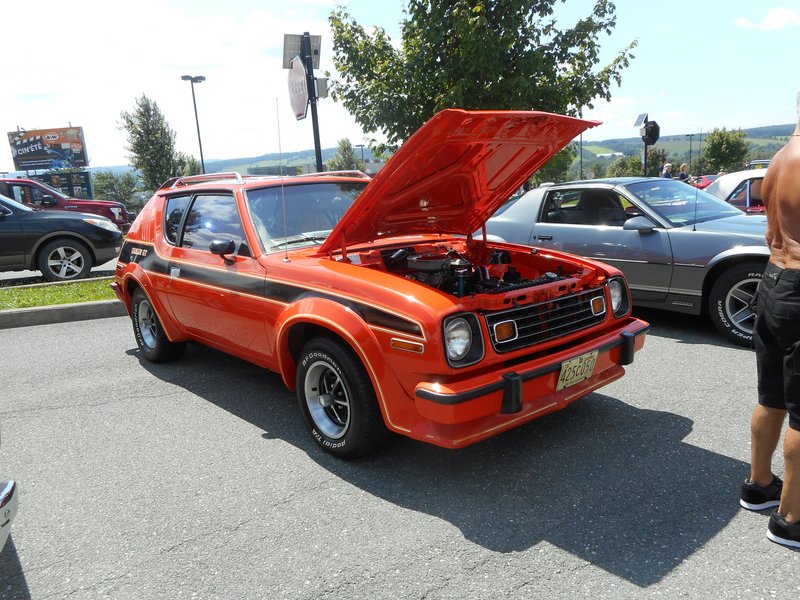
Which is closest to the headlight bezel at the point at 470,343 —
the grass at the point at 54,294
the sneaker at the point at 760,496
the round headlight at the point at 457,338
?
the round headlight at the point at 457,338

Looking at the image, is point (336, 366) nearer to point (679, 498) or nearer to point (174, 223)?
point (679, 498)

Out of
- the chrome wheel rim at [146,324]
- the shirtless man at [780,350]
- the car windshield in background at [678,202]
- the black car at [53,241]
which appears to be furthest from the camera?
the black car at [53,241]

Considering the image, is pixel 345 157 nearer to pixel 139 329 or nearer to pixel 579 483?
pixel 139 329

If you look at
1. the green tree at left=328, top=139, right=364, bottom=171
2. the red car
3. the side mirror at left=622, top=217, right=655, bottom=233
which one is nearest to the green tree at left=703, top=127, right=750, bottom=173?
the green tree at left=328, top=139, right=364, bottom=171

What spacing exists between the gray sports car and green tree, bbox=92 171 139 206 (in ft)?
210

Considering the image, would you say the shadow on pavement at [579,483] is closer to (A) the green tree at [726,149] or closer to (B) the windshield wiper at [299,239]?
(B) the windshield wiper at [299,239]

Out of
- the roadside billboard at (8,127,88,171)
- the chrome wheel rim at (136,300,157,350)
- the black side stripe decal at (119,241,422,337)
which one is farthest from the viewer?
the roadside billboard at (8,127,88,171)

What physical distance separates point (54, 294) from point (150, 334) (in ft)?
12.3

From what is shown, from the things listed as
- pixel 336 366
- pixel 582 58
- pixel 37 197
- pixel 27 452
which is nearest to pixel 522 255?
pixel 336 366

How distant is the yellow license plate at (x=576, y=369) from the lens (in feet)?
10.2

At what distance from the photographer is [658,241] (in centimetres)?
563

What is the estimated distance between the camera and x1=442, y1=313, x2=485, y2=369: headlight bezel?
2.76 meters

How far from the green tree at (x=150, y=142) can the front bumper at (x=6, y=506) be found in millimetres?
39944

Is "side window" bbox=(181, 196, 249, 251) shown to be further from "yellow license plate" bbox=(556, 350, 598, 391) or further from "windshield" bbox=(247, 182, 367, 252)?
"yellow license plate" bbox=(556, 350, 598, 391)
